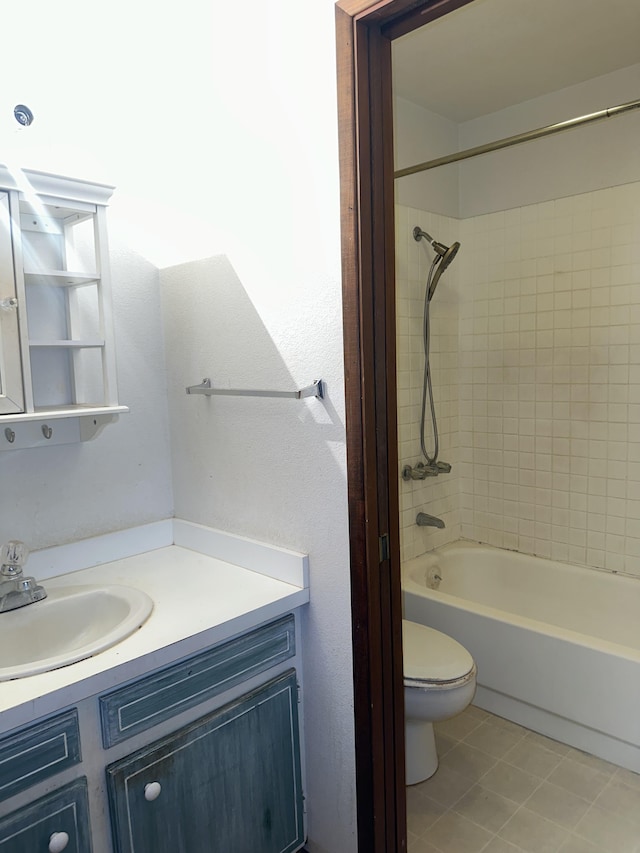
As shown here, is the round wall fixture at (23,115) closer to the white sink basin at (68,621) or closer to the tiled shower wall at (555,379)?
the white sink basin at (68,621)

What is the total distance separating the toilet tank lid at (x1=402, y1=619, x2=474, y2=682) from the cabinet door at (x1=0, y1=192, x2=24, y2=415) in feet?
4.40

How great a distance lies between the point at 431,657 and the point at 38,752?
1253mm

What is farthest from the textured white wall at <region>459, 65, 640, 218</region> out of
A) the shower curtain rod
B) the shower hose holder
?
the shower hose holder

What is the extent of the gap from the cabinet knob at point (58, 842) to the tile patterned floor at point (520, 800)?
1.04 metres

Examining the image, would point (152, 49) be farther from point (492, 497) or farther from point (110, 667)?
point (492, 497)

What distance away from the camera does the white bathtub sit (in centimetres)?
204

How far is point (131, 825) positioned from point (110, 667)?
355 mm

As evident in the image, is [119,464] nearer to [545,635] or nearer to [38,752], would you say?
[38,752]

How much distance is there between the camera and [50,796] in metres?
1.15

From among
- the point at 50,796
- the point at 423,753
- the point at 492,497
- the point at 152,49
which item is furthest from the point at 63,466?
the point at 492,497

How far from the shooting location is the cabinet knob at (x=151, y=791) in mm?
1278

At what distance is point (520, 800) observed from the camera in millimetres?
1916

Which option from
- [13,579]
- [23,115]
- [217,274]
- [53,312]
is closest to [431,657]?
[13,579]

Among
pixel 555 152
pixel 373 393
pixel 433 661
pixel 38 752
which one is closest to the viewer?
pixel 38 752
